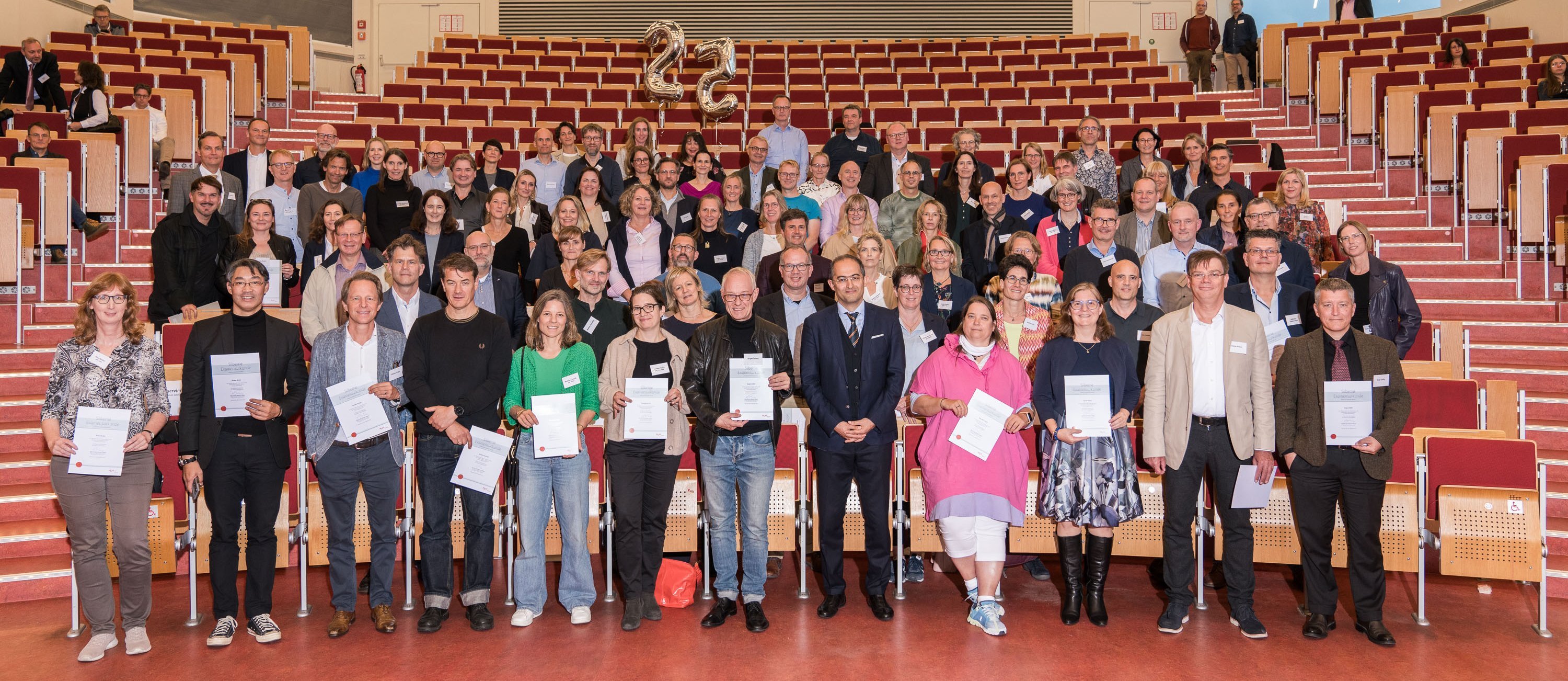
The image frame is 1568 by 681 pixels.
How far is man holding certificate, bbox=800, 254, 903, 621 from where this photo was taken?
400 centimetres

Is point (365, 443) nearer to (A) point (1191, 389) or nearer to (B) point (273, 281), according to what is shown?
(B) point (273, 281)

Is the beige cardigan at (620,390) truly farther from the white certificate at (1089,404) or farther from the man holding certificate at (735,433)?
the white certificate at (1089,404)

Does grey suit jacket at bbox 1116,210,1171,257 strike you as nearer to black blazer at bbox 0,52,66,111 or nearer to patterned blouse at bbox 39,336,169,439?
patterned blouse at bbox 39,336,169,439

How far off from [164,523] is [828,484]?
8.44 ft

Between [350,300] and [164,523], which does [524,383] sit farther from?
[164,523]

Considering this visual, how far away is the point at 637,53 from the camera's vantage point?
12.6m

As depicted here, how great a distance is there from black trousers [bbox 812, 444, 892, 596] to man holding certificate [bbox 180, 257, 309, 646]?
201cm

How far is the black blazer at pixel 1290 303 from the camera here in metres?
4.43

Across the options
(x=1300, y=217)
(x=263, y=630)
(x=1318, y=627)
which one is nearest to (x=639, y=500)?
(x=263, y=630)

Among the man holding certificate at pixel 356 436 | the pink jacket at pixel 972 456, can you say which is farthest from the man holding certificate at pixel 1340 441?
the man holding certificate at pixel 356 436

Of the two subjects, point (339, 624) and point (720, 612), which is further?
point (720, 612)

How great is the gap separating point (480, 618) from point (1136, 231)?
4.04 metres

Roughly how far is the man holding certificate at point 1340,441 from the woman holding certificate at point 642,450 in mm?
2294

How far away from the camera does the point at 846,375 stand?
400 centimetres
